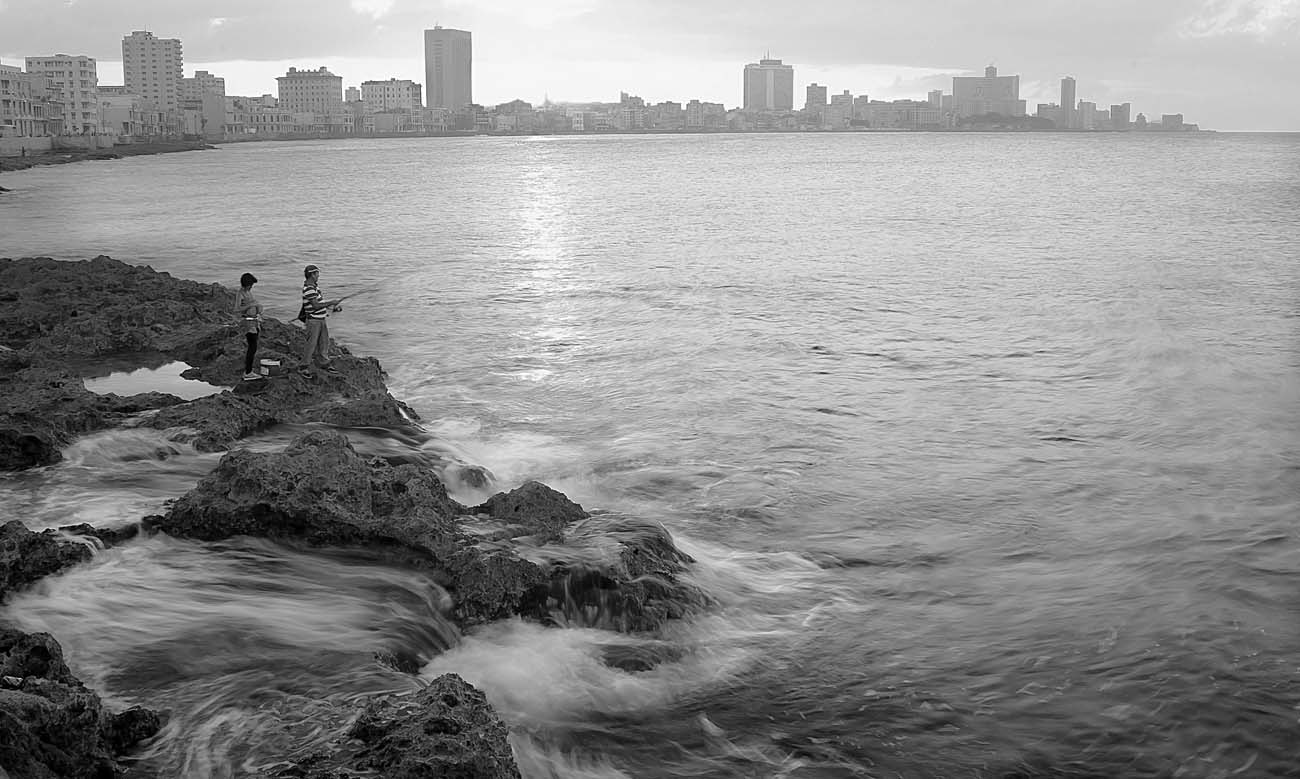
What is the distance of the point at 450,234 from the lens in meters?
46.6

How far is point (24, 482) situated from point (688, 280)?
22.3 m

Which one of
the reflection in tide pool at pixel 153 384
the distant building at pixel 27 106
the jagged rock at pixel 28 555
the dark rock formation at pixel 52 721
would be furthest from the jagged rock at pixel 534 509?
the distant building at pixel 27 106

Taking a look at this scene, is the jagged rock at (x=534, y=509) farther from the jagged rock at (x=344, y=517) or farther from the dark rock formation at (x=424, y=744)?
the dark rock formation at (x=424, y=744)

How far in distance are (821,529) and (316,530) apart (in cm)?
522

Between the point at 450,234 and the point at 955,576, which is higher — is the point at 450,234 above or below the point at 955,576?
above

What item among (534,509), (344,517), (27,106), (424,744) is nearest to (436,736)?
(424,744)

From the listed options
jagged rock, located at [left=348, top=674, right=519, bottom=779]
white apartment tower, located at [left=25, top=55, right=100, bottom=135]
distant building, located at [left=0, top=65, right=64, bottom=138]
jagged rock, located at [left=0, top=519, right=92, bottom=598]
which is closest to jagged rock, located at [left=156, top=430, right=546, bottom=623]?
jagged rock, located at [left=0, top=519, right=92, bottom=598]

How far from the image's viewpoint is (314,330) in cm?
1579

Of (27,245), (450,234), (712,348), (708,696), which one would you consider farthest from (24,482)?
(450,234)

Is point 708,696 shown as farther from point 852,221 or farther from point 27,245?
point 852,221

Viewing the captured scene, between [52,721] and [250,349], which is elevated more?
[250,349]

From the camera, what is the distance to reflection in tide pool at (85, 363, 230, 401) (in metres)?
15.7

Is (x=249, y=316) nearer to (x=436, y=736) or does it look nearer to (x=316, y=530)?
(x=316, y=530)

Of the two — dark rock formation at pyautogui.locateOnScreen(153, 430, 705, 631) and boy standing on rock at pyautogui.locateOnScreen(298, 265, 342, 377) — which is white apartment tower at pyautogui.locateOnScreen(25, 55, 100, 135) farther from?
dark rock formation at pyautogui.locateOnScreen(153, 430, 705, 631)
